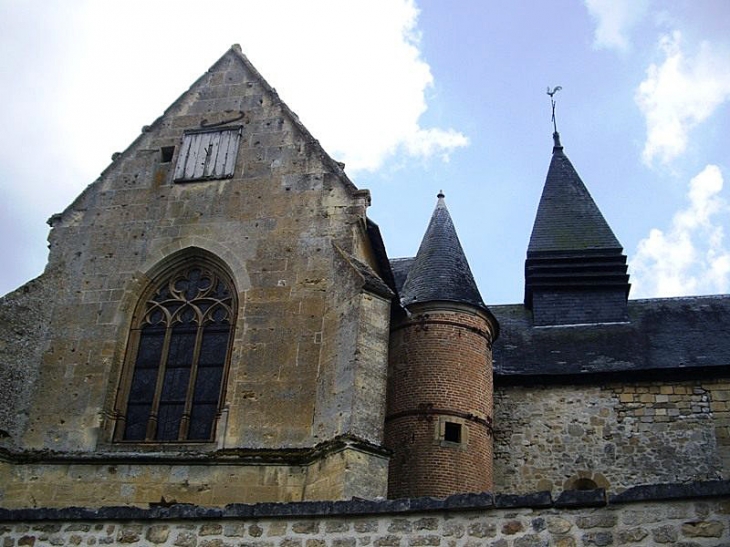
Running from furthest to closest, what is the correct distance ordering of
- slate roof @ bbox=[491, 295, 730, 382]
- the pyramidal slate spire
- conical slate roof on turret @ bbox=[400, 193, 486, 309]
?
the pyramidal slate spire < slate roof @ bbox=[491, 295, 730, 382] < conical slate roof on turret @ bbox=[400, 193, 486, 309]

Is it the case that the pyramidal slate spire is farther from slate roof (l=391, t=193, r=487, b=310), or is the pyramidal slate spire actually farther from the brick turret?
the brick turret

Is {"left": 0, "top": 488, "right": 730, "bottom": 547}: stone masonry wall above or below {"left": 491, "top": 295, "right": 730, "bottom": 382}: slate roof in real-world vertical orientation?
below

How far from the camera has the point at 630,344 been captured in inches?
619

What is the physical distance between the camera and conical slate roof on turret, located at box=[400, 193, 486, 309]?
45.2 ft

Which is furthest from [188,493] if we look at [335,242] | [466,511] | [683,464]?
[683,464]

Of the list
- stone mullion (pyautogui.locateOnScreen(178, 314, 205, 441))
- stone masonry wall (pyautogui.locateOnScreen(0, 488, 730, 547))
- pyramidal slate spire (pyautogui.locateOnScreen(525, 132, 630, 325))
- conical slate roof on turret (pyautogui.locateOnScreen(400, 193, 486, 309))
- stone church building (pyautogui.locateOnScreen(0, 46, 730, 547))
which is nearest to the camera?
stone masonry wall (pyautogui.locateOnScreen(0, 488, 730, 547))

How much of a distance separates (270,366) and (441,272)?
447 centimetres

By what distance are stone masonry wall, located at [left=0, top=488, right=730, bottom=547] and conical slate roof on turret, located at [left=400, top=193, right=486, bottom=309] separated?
7.97 m

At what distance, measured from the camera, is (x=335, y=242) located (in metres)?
11.5

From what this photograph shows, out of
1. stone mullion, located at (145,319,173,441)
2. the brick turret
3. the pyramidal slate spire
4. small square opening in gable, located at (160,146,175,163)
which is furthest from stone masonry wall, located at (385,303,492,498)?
small square opening in gable, located at (160,146,175,163)

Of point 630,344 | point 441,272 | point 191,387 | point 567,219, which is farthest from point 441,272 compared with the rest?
point 567,219

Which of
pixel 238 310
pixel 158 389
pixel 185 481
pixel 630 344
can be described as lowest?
pixel 185 481

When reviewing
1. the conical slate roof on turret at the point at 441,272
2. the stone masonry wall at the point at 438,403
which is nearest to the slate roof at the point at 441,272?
the conical slate roof on turret at the point at 441,272

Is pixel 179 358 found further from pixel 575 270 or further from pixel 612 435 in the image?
pixel 575 270
